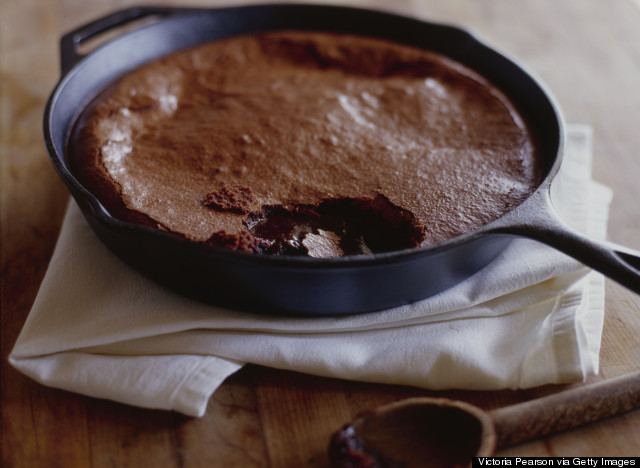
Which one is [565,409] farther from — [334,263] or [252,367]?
[252,367]

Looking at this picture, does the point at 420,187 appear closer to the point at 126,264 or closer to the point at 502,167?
the point at 502,167

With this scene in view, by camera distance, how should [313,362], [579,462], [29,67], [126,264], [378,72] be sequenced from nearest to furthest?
[579,462]
[313,362]
[126,264]
[378,72]
[29,67]

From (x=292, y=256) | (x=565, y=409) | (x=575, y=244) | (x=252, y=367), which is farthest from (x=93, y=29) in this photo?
(x=565, y=409)

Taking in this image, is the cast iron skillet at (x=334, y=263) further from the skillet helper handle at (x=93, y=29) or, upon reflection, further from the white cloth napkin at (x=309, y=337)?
the skillet helper handle at (x=93, y=29)

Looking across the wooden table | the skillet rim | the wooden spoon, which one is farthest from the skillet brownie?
the wooden spoon

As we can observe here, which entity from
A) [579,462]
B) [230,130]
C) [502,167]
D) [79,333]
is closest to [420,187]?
[502,167]
